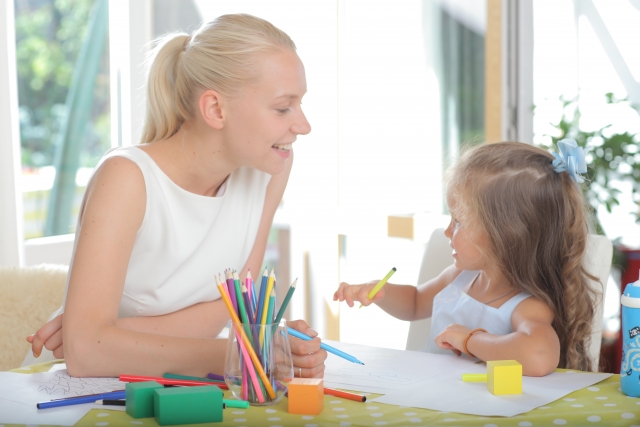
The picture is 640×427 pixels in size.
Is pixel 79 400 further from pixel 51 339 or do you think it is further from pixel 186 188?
pixel 186 188

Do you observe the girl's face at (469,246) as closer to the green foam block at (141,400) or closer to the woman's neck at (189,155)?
the woman's neck at (189,155)

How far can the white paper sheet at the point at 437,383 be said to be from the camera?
35.2 inches

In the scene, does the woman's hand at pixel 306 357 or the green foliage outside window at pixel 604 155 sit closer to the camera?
the woman's hand at pixel 306 357

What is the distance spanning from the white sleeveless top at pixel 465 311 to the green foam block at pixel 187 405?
0.65 metres

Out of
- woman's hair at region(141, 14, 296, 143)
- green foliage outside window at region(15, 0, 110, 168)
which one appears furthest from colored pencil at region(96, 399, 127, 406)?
green foliage outside window at region(15, 0, 110, 168)

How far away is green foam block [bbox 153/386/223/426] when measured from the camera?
810mm

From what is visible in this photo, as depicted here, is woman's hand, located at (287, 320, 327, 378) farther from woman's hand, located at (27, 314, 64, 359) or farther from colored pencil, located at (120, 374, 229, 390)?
woman's hand, located at (27, 314, 64, 359)

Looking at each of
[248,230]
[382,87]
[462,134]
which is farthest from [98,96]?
[248,230]

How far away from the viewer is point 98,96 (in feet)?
9.59

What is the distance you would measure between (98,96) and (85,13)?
332 mm

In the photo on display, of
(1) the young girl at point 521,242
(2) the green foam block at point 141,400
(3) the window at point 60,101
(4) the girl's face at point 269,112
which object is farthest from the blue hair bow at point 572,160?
(3) the window at point 60,101

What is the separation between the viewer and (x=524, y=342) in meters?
1.10

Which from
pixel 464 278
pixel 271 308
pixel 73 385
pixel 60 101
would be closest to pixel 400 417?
pixel 271 308

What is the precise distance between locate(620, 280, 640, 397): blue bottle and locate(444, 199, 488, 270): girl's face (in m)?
0.42
